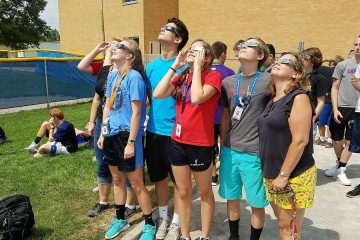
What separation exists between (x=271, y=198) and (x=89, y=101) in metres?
14.0

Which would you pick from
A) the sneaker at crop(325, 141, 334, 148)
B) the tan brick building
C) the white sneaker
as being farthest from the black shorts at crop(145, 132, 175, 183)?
the tan brick building

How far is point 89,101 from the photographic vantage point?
16000 mm

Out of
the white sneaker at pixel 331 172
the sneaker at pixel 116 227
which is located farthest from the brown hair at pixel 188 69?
the white sneaker at pixel 331 172

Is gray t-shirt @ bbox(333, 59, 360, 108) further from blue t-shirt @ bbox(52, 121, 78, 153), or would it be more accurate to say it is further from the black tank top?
blue t-shirt @ bbox(52, 121, 78, 153)

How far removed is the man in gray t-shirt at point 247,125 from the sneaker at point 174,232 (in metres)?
0.79

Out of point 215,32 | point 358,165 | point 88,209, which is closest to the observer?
point 88,209

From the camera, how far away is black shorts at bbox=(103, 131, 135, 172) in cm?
349

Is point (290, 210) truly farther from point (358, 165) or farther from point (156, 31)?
point (156, 31)

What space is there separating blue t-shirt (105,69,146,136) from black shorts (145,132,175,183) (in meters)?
0.33

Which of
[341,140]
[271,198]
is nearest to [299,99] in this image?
[271,198]

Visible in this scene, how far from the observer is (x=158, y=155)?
3.74 meters

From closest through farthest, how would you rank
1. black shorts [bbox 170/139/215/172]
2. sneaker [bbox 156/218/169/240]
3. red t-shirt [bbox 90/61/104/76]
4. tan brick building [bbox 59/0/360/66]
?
black shorts [bbox 170/139/215/172], sneaker [bbox 156/218/169/240], red t-shirt [bbox 90/61/104/76], tan brick building [bbox 59/0/360/66]

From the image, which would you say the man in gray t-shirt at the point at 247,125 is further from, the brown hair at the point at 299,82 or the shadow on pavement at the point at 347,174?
the shadow on pavement at the point at 347,174

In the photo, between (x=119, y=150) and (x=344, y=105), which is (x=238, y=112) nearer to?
(x=119, y=150)
